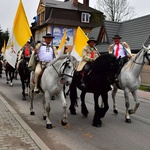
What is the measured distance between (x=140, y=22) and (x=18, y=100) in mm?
20949

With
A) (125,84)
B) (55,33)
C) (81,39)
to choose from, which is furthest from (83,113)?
(55,33)

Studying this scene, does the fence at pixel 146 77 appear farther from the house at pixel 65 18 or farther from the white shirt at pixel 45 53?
the house at pixel 65 18

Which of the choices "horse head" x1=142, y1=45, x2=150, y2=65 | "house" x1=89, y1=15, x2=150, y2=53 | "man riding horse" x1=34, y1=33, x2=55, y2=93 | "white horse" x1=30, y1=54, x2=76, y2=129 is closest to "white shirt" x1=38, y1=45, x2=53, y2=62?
"man riding horse" x1=34, y1=33, x2=55, y2=93

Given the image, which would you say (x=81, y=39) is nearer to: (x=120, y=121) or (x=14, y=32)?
(x=14, y=32)

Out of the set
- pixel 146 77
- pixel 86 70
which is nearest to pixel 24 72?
pixel 86 70

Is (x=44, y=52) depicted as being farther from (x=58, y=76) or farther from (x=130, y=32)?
(x=130, y=32)

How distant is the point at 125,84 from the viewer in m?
7.67

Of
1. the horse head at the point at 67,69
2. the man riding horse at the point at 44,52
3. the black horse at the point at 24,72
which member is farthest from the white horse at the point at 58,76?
the black horse at the point at 24,72

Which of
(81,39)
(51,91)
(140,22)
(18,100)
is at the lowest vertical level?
(18,100)

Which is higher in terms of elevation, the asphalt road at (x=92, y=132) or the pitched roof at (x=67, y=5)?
the pitched roof at (x=67, y=5)

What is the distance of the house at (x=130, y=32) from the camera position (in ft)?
82.5

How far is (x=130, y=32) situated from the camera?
2902 cm

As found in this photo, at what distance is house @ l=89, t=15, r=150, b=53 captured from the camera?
25.1 metres

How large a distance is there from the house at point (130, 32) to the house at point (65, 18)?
580 inches
